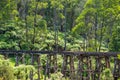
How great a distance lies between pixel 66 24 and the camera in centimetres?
4619

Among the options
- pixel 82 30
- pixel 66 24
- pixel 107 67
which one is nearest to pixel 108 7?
pixel 82 30

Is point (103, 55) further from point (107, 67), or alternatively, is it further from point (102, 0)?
point (102, 0)

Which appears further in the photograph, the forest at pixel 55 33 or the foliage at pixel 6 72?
the forest at pixel 55 33

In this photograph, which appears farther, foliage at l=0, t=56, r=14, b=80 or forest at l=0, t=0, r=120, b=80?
forest at l=0, t=0, r=120, b=80

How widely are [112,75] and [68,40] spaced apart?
607 inches

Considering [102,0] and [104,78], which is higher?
[102,0]

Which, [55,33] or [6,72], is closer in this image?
[6,72]

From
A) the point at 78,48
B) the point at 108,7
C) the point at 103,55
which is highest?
the point at 108,7

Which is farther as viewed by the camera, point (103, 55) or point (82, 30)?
point (82, 30)

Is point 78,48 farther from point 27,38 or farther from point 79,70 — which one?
point 79,70

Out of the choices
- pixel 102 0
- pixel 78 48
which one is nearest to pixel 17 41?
pixel 78 48

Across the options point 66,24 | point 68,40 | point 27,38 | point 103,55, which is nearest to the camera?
point 103,55

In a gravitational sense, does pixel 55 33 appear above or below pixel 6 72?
below

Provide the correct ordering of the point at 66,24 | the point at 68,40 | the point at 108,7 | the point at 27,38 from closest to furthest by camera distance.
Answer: the point at 108,7
the point at 27,38
the point at 68,40
the point at 66,24
